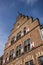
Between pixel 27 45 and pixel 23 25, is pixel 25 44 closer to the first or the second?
pixel 27 45

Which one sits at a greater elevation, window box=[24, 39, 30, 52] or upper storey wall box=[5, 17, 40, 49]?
upper storey wall box=[5, 17, 40, 49]

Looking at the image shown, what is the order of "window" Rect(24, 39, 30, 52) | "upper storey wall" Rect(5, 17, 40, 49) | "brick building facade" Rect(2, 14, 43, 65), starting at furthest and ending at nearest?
"upper storey wall" Rect(5, 17, 40, 49) < "window" Rect(24, 39, 30, 52) < "brick building facade" Rect(2, 14, 43, 65)

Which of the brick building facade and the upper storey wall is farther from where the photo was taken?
the upper storey wall

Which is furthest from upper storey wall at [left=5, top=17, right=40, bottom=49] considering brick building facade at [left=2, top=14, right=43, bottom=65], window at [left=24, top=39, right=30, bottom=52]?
window at [left=24, top=39, right=30, bottom=52]

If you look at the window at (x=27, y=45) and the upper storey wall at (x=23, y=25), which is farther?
the upper storey wall at (x=23, y=25)

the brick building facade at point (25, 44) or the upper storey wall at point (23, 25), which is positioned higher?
the upper storey wall at point (23, 25)

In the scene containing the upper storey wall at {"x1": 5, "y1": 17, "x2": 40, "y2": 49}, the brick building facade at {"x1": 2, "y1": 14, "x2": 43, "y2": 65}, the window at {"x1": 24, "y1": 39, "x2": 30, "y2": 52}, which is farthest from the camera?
the upper storey wall at {"x1": 5, "y1": 17, "x2": 40, "y2": 49}

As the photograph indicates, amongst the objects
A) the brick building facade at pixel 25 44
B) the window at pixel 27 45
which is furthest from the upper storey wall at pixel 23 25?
the window at pixel 27 45

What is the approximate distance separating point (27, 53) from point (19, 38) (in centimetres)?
372

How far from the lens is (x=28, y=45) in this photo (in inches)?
659

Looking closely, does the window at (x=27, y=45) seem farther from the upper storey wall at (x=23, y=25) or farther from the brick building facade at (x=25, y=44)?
the upper storey wall at (x=23, y=25)

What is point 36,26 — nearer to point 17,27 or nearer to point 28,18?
point 28,18

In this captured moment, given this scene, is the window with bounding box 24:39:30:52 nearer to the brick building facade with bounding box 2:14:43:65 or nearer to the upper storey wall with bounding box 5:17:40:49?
the brick building facade with bounding box 2:14:43:65

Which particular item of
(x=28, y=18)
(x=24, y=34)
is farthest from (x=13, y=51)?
(x=28, y=18)
